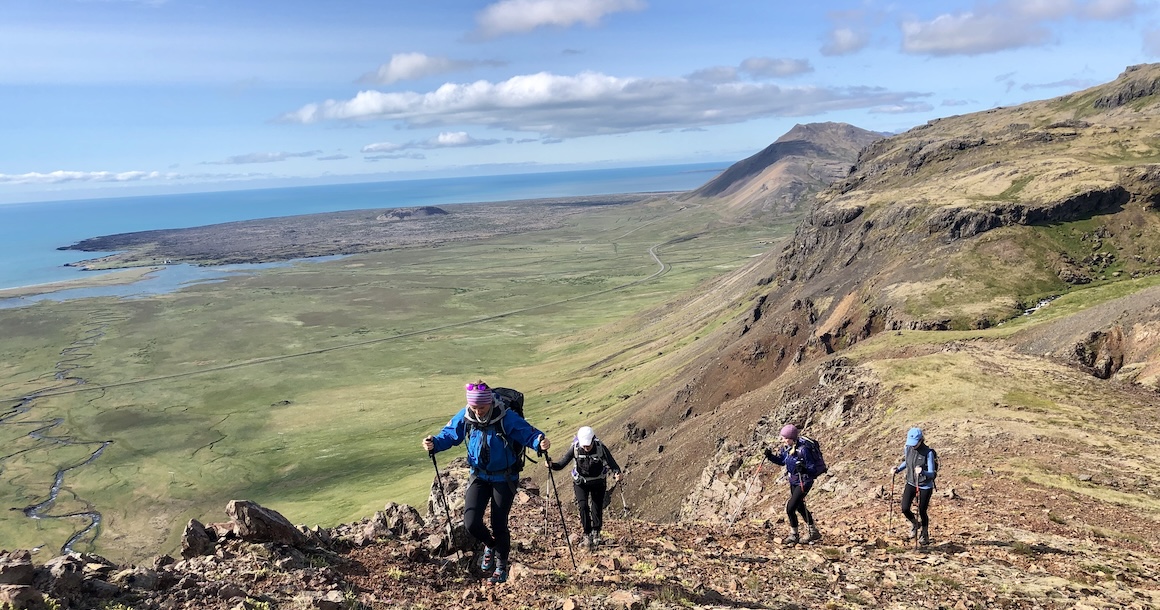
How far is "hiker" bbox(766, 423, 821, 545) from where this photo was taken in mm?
16266

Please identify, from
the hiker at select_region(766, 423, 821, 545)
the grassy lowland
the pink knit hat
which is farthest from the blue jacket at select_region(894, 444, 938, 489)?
the grassy lowland

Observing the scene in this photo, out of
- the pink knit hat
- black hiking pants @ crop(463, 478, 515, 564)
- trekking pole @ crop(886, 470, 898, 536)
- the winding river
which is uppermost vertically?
the pink knit hat

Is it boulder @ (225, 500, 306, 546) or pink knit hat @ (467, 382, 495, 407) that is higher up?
pink knit hat @ (467, 382, 495, 407)

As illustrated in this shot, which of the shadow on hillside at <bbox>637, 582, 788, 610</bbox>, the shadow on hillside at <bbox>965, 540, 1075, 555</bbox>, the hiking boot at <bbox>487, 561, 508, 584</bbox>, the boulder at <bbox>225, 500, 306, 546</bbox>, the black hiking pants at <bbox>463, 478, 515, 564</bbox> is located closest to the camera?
the shadow on hillside at <bbox>637, 582, 788, 610</bbox>

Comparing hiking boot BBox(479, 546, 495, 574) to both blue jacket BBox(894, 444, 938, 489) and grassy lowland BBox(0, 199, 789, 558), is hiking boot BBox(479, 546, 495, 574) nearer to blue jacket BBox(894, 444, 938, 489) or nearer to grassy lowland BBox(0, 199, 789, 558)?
blue jacket BBox(894, 444, 938, 489)

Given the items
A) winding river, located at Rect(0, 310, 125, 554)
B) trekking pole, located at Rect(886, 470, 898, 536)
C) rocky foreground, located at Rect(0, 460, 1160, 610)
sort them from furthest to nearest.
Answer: winding river, located at Rect(0, 310, 125, 554), trekking pole, located at Rect(886, 470, 898, 536), rocky foreground, located at Rect(0, 460, 1160, 610)

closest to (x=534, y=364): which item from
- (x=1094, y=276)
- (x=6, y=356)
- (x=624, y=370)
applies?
(x=624, y=370)

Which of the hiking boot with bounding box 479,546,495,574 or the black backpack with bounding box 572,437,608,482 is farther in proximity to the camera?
the black backpack with bounding box 572,437,608,482

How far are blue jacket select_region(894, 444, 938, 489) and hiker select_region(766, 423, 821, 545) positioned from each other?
2.15 m

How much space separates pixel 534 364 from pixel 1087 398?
10490cm

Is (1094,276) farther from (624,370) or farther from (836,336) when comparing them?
(624,370)

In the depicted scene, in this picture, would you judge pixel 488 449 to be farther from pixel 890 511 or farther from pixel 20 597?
pixel 890 511

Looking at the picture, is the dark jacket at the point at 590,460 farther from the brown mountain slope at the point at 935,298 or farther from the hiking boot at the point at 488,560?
the brown mountain slope at the point at 935,298

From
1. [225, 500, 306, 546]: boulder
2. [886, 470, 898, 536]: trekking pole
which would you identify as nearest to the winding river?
[225, 500, 306, 546]: boulder
